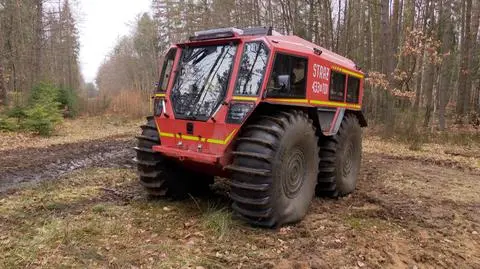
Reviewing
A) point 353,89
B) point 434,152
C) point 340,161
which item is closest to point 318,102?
point 340,161

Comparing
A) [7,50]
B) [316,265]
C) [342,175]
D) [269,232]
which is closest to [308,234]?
[269,232]

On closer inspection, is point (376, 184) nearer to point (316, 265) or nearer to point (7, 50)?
point (316, 265)

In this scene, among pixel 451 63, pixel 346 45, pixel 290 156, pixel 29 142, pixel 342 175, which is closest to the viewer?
pixel 290 156

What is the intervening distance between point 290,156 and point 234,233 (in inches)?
43.3

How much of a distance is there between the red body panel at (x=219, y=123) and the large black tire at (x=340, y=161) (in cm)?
80

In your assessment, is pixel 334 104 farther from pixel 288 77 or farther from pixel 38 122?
pixel 38 122

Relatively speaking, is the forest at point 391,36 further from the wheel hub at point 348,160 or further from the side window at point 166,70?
the side window at point 166,70

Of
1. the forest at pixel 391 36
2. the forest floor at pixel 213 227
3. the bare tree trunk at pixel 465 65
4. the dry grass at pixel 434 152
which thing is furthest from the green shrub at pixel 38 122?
Result: the bare tree trunk at pixel 465 65

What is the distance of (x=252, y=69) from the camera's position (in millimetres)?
4637

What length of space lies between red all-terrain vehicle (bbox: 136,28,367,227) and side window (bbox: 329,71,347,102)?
195 mm

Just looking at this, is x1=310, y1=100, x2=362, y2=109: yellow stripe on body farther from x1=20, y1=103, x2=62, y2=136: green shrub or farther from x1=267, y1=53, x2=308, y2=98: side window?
x1=20, y1=103, x2=62, y2=136: green shrub

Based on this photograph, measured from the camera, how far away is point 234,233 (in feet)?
14.5

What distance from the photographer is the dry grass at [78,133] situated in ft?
37.2

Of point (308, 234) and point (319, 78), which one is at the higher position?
point (319, 78)
